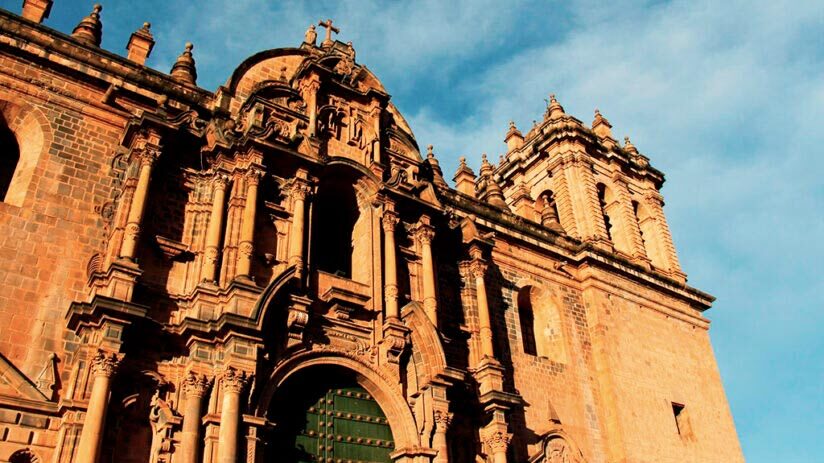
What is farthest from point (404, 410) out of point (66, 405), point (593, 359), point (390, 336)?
point (593, 359)

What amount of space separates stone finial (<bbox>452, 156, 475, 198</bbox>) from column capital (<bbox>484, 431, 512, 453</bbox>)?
8.94 metres

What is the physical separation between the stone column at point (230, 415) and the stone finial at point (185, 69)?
750 centimetres

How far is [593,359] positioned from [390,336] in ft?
25.0

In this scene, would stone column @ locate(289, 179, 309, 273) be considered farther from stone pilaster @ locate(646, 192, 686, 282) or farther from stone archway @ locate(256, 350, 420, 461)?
stone pilaster @ locate(646, 192, 686, 282)

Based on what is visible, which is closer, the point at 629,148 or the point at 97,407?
the point at 97,407

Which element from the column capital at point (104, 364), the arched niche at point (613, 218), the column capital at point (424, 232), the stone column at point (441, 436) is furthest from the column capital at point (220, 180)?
the arched niche at point (613, 218)

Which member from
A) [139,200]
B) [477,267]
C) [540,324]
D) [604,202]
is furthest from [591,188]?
[139,200]

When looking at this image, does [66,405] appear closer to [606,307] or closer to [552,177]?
[606,307]

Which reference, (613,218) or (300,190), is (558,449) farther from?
(613,218)

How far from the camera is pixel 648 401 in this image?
1891 centimetres

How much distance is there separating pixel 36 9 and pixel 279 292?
29.6ft

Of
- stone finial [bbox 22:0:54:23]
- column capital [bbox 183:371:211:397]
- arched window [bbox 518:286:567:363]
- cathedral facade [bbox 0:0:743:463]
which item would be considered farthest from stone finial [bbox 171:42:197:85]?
arched window [bbox 518:286:567:363]

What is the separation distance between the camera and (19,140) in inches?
515

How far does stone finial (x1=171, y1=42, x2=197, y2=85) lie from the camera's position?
16.0 metres
